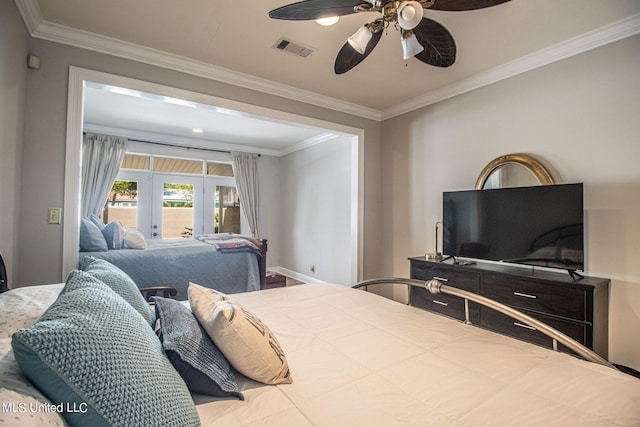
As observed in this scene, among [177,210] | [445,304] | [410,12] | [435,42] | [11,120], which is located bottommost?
[445,304]

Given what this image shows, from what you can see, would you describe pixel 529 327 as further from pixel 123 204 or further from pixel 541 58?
pixel 123 204

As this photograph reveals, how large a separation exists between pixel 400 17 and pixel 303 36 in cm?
117

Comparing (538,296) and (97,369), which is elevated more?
(97,369)

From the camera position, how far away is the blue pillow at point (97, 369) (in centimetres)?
57

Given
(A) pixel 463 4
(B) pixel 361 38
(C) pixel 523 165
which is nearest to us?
(A) pixel 463 4

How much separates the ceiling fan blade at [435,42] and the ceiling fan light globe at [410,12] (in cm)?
27

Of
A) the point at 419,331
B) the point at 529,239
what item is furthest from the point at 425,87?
the point at 419,331

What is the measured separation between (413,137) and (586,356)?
2.93 m

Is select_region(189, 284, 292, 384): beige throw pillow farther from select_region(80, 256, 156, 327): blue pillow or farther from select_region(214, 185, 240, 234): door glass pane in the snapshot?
select_region(214, 185, 240, 234): door glass pane

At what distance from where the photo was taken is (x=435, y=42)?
1772 mm

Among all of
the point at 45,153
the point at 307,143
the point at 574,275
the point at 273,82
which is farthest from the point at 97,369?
the point at 307,143

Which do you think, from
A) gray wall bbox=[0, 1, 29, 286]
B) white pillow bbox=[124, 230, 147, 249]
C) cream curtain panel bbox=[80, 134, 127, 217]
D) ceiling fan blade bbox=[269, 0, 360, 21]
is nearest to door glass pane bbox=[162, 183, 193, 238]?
cream curtain panel bbox=[80, 134, 127, 217]

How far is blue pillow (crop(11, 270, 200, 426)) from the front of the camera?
573 mm

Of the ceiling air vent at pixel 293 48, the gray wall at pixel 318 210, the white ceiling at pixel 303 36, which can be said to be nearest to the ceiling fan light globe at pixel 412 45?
the white ceiling at pixel 303 36
